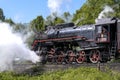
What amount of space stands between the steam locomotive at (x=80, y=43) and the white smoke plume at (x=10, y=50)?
180 cm

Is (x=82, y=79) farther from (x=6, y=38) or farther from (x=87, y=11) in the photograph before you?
(x=87, y=11)

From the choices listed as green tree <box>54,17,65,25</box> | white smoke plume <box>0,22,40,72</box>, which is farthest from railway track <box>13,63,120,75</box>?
green tree <box>54,17,65,25</box>

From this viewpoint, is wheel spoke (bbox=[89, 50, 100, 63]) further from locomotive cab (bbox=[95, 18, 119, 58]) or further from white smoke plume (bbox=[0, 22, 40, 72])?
white smoke plume (bbox=[0, 22, 40, 72])

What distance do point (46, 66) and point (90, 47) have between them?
3606 millimetres

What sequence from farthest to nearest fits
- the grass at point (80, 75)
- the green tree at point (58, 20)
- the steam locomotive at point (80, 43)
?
the green tree at point (58, 20)
the steam locomotive at point (80, 43)
the grass at point (80, 75)

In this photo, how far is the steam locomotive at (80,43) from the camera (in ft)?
69.2

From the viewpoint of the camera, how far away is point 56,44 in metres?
24.5

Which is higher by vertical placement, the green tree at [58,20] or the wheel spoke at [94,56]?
the green tree at [58,20]

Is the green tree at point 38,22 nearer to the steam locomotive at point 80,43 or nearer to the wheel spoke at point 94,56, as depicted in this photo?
the steam locomotive at point 80,43

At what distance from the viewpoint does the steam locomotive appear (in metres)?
21.1

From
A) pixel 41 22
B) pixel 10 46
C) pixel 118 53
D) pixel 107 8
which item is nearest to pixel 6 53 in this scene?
pixel 10 46

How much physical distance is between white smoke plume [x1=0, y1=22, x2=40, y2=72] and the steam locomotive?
1.80 meters

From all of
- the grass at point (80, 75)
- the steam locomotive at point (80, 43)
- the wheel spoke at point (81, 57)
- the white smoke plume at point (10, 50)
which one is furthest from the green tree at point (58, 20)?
the grass at point (80, 75)

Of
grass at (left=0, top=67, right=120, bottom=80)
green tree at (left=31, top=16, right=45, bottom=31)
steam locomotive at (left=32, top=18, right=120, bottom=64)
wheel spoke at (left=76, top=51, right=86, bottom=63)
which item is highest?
green tree at (left=31, top=16, right=45, bottom=31)
